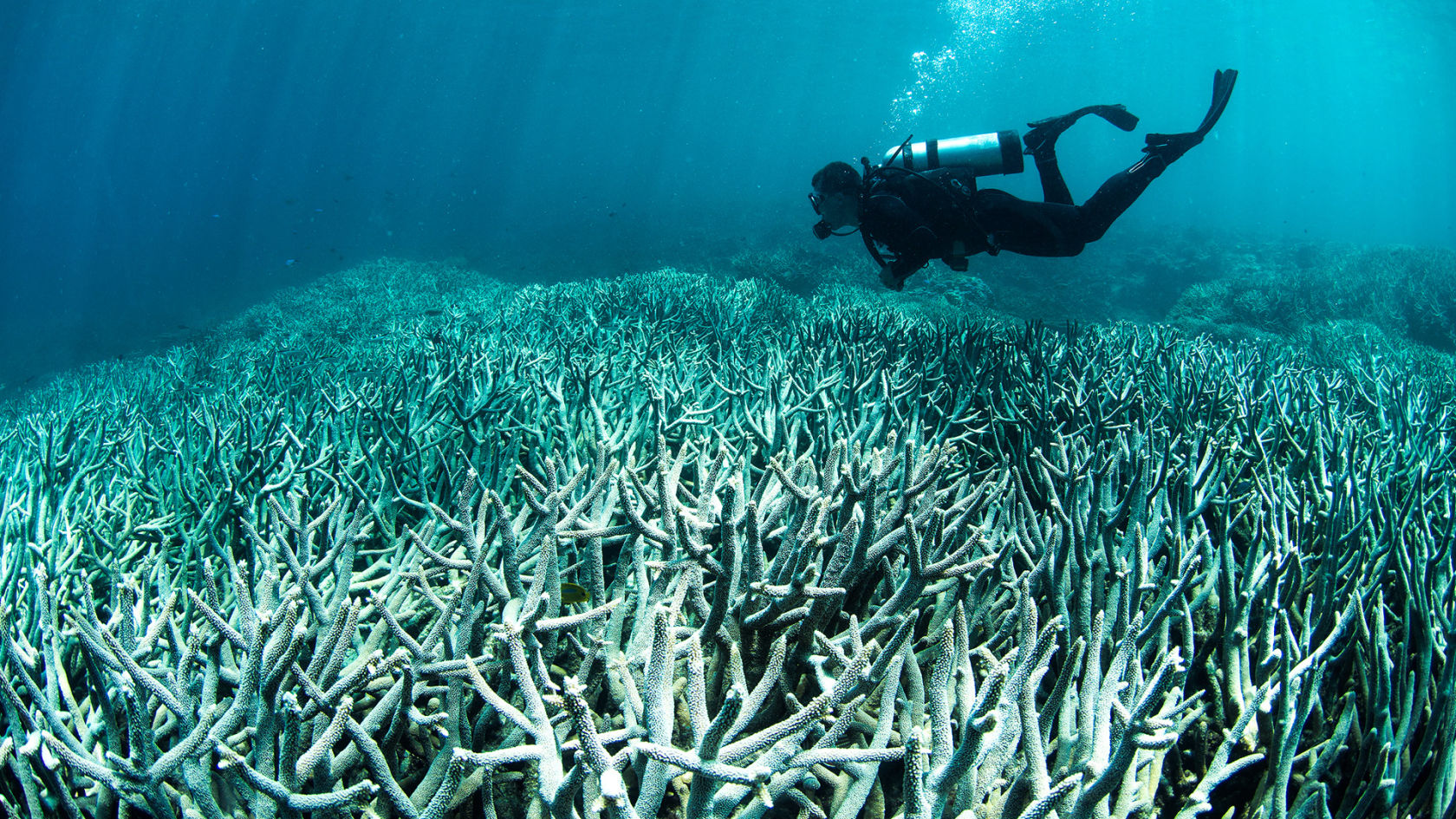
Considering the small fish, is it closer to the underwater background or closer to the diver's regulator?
the underwater background

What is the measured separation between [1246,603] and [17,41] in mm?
88065

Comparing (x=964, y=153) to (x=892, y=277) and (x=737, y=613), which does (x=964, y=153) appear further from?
(x=737, y=613)

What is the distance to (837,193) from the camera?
5.77m

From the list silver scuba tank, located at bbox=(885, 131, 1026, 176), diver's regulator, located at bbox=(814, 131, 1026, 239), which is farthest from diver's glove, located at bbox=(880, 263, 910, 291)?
silver scuba tank, located at bbox=(885, 131, 1026, 176)

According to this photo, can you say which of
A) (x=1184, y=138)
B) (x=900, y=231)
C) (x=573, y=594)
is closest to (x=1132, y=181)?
(x=1184, y=138)

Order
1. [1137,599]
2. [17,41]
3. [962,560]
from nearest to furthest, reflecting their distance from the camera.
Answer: [962,560] < [1137,599] < [17,41]

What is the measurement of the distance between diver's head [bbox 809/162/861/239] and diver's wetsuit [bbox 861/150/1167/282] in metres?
0.16

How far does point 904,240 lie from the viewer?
566 centimetres

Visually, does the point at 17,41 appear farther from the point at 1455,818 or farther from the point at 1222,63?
the point at 1222,63

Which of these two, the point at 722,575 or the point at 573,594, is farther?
the point at 573,594

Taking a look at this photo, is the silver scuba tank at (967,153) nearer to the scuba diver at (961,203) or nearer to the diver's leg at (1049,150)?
the scuba diver at (961,203)

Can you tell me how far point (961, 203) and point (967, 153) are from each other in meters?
0.81

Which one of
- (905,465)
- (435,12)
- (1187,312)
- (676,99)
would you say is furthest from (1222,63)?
(905,465)

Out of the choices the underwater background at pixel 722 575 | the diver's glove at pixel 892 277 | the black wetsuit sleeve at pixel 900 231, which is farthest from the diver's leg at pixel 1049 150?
the diver's glove at pixel 892 277
